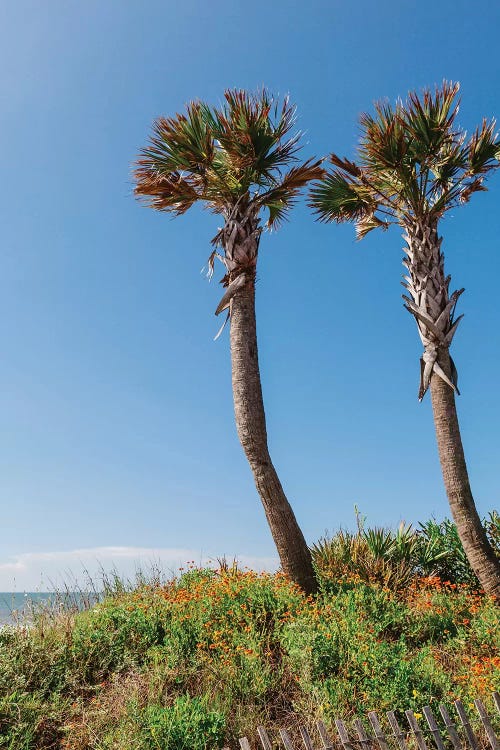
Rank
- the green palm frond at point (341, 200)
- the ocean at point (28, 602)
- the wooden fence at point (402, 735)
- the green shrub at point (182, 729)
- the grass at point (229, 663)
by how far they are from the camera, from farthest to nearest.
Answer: the green palm frond at point (341, 200)
the ocean at point (28, 602)
the grass at point (229, 663)
the green shrub at point (182, 729)
the wooden fence at point (402, 735)

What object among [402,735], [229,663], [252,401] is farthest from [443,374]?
[402,735]

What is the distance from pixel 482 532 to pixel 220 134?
9.11m

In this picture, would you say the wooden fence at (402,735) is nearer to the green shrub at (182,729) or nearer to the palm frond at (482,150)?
the green shrub at (182,729)

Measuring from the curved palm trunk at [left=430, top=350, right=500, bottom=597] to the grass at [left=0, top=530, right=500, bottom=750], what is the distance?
1092 millimetres

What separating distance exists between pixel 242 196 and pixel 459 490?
713 centimetres

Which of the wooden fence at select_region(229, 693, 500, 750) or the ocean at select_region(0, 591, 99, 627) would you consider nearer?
the wooden fence at select_region(229, 693, 500, 750)

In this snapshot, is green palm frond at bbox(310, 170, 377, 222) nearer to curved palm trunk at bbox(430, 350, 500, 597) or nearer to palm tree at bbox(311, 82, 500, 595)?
palm tree at bbox(311, 82, 500, 595)

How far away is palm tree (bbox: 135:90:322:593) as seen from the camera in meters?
10.5

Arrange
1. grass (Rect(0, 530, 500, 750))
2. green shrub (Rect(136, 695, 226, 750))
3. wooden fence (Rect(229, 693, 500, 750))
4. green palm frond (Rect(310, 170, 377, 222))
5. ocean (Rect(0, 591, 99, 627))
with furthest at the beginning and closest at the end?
green palm frond (Rect(310, 170, 377, 222))
ocean (Rect(0, 591, 99, 627))
grass (Rect(0, 530, 500, 750))
green shrub (Rect(136, 695, 226, 750))
wooden fence (Rect(229, 693, 500, 750))

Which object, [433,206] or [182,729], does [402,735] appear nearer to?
[182,729]

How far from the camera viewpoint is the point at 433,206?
13.0 m

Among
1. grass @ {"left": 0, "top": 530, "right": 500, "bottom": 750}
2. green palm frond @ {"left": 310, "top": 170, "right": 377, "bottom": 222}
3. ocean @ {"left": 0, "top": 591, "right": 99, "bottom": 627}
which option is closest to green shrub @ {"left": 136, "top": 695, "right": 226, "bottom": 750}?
grass @ {"left": 0, "top": 530, "right": 500, "bottom": 750}

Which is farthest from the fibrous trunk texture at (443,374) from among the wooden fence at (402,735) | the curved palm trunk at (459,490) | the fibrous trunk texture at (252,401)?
the wooden fence at (402,735)

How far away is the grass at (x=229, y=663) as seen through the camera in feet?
20.2
